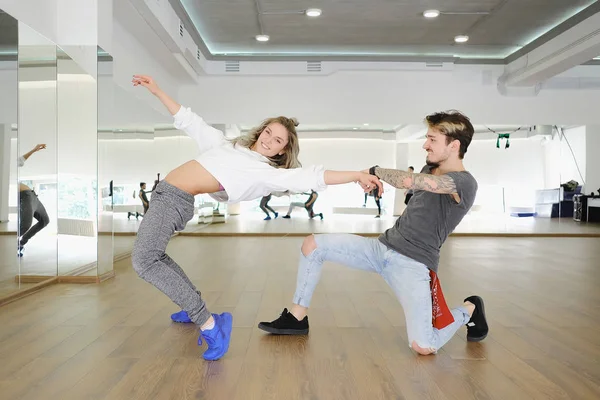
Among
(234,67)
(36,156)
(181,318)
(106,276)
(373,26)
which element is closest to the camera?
(181,318)

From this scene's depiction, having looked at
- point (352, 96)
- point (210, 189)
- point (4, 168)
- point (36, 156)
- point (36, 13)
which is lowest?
point (210, 189)

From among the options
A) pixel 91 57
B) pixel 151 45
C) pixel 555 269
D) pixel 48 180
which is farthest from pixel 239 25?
pixel 555 269

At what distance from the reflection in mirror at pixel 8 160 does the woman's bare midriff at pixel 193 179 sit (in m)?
1.90

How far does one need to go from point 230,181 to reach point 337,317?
137cm

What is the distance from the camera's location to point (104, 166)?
5359mm

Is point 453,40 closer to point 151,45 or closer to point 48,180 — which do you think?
point 151,45

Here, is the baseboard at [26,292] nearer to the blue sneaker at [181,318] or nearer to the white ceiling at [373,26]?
the blue sneaker at [181,318]

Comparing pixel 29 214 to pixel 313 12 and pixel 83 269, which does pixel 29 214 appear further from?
pixel 313 12

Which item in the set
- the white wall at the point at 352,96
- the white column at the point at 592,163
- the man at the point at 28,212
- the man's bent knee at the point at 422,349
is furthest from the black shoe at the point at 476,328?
the white column at the point at 592,163

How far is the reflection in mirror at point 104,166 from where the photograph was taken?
4980mm

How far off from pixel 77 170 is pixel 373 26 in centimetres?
508

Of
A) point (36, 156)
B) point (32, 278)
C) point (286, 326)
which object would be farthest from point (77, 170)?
point (286, 326)

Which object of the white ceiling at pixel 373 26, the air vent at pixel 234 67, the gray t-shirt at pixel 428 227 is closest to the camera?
the gray t-shirt at pixel 428 227

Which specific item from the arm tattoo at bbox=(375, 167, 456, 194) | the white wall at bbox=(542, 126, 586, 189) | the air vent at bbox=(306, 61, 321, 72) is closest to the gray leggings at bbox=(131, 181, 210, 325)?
the arm tattoo at bbox=(375, 167, 456, 194)
